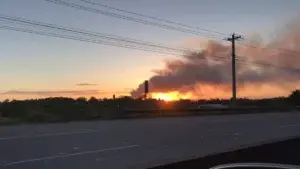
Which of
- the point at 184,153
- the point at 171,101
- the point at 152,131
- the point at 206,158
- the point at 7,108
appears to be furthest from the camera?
the point at 171,101

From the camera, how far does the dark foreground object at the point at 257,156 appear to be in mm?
14359

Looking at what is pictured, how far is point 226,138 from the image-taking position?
91.6 ft

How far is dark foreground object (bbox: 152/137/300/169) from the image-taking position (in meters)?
14.4

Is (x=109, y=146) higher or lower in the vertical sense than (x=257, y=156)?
higher

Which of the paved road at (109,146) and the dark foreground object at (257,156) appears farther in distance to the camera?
the paved road at (109,146)

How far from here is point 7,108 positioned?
172 ft

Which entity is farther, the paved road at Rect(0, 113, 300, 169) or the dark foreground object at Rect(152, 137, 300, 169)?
the paved road at Rect(0, 113, 300, 169)

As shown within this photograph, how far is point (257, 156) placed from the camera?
17359 millimetres

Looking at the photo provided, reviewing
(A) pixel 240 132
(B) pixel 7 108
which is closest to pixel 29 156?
(A) pixel 240 132

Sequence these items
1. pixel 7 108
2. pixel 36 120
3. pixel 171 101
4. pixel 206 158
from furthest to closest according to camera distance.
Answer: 1. pixel 171 101
2. pixel 7 108
3. pixel 36 120
4. pixel 206 158

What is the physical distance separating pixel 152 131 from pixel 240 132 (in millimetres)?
4609

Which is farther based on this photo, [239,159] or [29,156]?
[29,156]

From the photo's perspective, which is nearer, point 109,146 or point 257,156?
point 257,156

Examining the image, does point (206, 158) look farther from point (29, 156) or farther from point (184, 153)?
point (29, 156)
